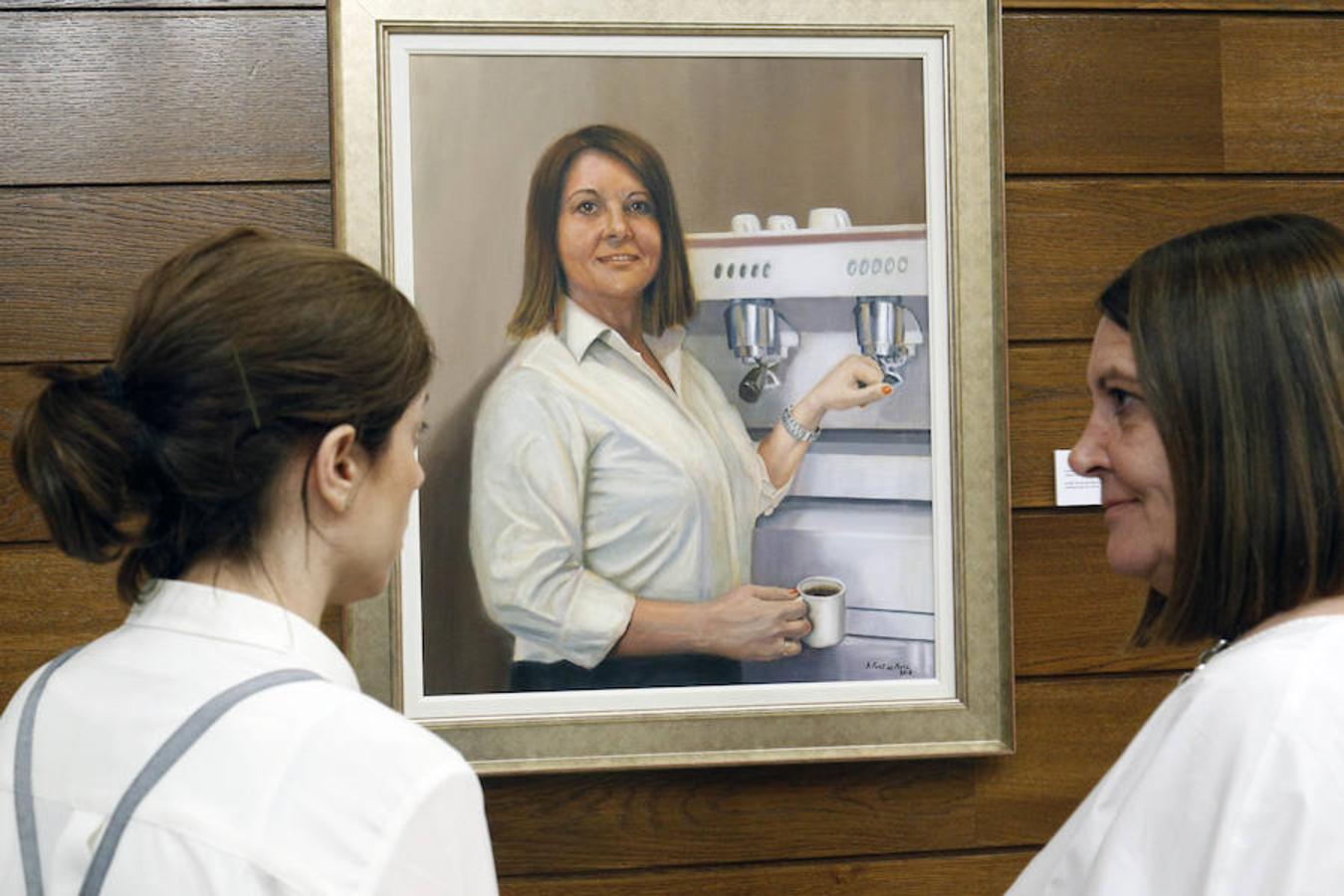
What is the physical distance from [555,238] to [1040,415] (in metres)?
0.71

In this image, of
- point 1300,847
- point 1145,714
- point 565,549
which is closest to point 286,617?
point 1300,847

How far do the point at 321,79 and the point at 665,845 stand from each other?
111 centimetres

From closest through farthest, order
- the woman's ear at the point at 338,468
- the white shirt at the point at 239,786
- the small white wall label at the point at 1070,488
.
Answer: the white shirt at the point at 239,786, the woman's ear at the point at 338,468, the small white wall label at the point at 1070,488

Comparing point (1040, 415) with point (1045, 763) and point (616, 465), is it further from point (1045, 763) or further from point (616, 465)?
point (616, 465)

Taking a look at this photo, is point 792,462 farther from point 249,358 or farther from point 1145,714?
point 249,358

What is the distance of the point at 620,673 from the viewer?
1689mm

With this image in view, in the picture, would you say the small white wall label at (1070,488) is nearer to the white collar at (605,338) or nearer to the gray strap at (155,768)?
the white collar at (605,338)

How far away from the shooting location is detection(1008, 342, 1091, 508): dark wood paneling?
178 centimetres

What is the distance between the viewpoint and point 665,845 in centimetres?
173

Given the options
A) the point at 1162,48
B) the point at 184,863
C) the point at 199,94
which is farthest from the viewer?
the point at 1162,48

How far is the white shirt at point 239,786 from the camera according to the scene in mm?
717

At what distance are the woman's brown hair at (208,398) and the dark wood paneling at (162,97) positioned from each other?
890 millimetres

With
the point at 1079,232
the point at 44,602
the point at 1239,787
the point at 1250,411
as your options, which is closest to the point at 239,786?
the point at 1239,787
